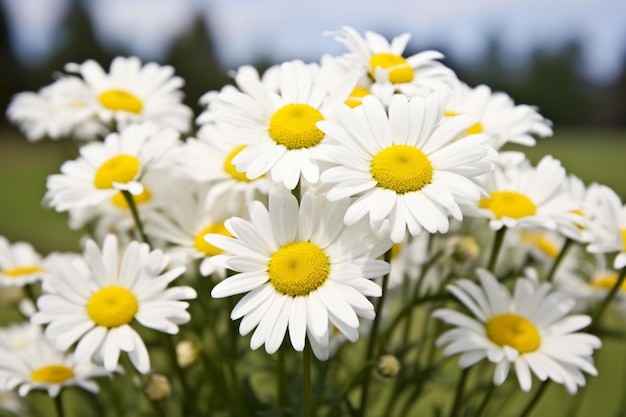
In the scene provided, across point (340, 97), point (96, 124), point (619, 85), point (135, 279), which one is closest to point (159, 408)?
point (135, 279)

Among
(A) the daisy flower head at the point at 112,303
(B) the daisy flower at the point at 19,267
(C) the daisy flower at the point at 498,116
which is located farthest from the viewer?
(B) the daisy flower at the point at 19,267

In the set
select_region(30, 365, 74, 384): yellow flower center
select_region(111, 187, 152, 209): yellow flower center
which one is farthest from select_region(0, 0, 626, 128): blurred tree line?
select_region(30, 365, 74, 384): yellow flower center

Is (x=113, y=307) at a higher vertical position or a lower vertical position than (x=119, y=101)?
lower

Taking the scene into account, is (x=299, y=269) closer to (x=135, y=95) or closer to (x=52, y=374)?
(x=52, y=374)

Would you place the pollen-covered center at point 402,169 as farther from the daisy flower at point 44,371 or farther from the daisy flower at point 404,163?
the daisy flower at point 44,371

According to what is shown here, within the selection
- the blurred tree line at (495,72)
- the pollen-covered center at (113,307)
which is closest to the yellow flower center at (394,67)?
the pollen-covered center at (113,307)

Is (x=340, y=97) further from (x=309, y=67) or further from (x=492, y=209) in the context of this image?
(x=492, y=209)

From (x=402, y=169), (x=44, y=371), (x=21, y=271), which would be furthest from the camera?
(x=21, y=271)

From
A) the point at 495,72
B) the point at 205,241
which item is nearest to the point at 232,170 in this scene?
the point at 205,241
